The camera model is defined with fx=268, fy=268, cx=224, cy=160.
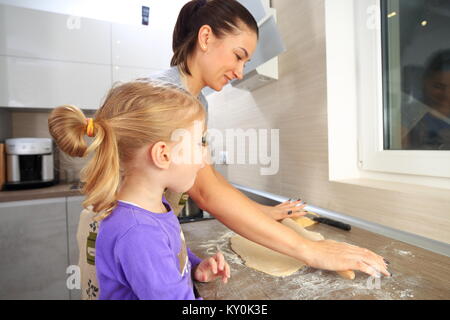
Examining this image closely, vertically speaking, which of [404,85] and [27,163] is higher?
[404,85]

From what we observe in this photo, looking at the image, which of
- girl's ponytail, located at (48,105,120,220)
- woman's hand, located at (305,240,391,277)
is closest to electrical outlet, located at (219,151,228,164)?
woman's hand, located at (305,240,391,277)

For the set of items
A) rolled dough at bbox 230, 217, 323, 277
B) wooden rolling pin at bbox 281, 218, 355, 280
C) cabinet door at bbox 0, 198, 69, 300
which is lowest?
cabinet door at bbox 0, 198, 69, 300

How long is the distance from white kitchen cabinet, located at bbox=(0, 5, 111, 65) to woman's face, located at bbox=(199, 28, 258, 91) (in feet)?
4.61

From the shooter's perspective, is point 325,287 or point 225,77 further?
point 225,77

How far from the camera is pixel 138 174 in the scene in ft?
1.72

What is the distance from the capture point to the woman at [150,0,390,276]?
2.00ft

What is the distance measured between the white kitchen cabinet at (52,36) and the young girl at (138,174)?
163 centimetres

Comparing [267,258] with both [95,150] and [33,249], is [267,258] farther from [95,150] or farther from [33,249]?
[33,249]

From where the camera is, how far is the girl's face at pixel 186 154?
53 cm

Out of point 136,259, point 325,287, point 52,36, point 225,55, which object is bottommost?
point 325,287

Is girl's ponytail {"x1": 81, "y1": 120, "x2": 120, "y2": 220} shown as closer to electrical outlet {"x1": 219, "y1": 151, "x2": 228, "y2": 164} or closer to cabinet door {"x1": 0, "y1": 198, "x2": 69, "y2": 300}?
cabinet door {"x1": 0, "y1": 198, "x2": 69, "y2": 300}

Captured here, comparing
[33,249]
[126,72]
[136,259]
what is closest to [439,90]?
[136,259]

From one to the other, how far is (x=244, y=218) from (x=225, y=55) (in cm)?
48

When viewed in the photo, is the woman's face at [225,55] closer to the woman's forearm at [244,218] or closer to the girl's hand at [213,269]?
the woman's forearm at [244,218]
